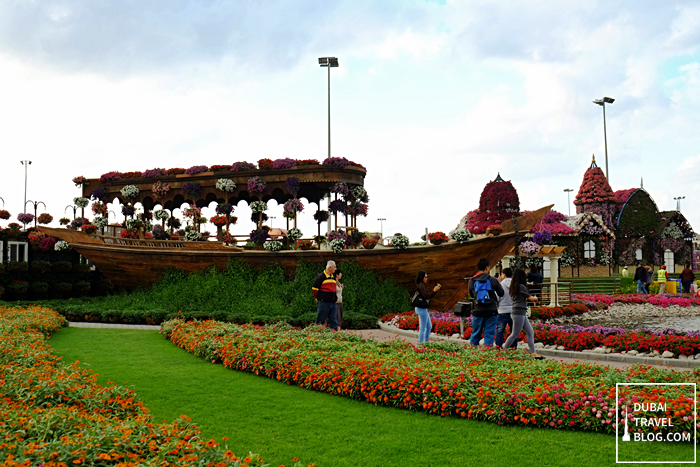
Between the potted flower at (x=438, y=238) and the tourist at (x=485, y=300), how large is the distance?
19.3ft

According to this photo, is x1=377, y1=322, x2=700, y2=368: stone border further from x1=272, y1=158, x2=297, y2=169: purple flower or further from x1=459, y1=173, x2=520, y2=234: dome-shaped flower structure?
x1=459, y1=173, x2=520, y2=234: dome-shaped flower structure

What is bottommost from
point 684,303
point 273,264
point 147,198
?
point 684,303

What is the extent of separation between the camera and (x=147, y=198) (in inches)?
816

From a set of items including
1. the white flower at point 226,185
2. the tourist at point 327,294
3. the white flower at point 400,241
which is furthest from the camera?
the white flower at point 226,185

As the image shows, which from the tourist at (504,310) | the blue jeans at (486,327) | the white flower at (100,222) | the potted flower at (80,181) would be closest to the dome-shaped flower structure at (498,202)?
the white flower at (100,222)

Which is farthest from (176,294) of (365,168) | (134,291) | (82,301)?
(365,168)

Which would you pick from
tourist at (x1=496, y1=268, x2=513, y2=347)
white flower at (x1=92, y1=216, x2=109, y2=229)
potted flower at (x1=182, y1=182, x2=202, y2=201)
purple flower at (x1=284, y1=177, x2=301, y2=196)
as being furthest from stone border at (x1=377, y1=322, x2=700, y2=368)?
white flower at (x1=92, y1=216, x2=109, y2=229)

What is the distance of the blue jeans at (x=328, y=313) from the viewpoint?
475 inches

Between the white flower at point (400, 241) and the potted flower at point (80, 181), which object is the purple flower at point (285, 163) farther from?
the potted flower at point (80, 181)

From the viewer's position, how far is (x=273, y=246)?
55.9 feet

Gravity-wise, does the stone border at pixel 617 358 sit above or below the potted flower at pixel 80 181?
below

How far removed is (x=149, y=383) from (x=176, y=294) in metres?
10.4

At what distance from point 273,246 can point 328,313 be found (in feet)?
17.7

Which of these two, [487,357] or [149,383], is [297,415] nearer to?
[149,383]
